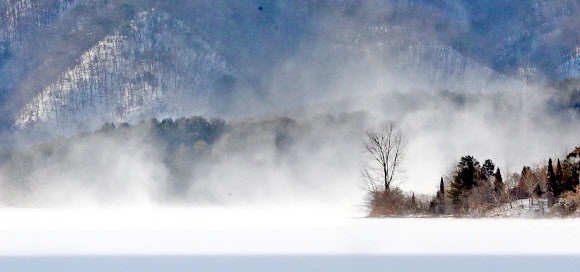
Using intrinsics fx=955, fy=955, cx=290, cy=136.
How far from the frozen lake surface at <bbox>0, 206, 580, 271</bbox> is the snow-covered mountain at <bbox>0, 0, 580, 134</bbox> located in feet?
322

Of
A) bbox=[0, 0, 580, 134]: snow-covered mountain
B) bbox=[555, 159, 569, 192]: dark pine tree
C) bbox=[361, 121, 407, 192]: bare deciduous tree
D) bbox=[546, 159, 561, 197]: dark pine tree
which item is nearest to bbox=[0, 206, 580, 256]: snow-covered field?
bbox=[546, 159, 561, 197]: dark pine tree

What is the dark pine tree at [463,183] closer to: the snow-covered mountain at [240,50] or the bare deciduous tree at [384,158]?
the bare deciduous tree at [384,158]

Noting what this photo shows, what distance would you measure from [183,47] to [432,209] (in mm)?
104466

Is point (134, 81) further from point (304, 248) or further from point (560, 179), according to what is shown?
point (304, 248)

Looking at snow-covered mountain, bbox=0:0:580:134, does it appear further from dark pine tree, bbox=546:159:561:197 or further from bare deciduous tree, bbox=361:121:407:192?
dark pine tree, bbox=546:159:561:197

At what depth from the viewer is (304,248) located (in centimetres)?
2673

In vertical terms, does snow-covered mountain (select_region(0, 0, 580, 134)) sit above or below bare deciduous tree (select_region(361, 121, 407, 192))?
above

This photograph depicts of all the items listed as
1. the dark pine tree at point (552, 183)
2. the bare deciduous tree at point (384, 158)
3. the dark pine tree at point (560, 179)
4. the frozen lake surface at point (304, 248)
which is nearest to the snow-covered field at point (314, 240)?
the frozen lake surface at point (304, 248)

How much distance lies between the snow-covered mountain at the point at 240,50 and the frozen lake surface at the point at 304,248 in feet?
322

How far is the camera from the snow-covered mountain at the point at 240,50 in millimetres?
137625

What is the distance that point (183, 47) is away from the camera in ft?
483

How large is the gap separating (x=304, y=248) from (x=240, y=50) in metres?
125

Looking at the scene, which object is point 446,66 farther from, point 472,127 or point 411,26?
point 472,127

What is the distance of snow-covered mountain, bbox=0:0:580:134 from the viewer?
452 ft
